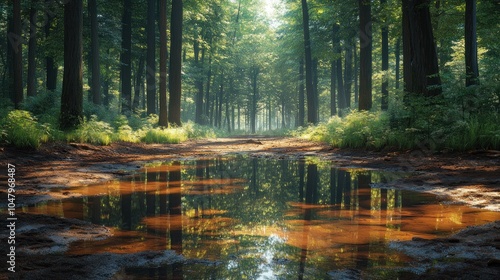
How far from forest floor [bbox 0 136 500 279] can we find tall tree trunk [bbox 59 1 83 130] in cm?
203

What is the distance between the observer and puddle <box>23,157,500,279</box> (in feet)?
9.18

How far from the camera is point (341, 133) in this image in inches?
576

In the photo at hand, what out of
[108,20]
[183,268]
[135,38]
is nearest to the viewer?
[183,268]

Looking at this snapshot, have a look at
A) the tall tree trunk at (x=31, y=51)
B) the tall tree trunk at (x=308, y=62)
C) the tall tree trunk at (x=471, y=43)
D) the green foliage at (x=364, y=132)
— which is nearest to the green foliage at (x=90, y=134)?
the green foliage at (x=364, y=132)

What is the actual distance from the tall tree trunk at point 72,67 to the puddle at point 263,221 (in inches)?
290

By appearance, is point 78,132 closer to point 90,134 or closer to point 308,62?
point 90,134

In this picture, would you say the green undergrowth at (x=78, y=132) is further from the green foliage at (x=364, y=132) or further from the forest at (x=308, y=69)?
the green foliage at (x=364, y=132)

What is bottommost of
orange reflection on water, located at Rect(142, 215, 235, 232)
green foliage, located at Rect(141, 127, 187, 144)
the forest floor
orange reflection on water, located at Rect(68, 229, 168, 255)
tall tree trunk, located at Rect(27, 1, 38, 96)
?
orange reflection on water, located at Rect(68, 229, 168, 255)

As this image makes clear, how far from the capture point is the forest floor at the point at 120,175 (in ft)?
8.71

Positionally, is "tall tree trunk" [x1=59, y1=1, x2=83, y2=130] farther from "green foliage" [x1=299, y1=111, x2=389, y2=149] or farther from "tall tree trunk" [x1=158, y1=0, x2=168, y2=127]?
"green foliage" [x1=299, y1=111, x2=389, y2=149]

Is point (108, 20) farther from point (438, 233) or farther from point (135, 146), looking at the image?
point (438, 233)

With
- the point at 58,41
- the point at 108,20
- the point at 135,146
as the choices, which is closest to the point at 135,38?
the point at 108,20

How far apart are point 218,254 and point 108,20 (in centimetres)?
2444

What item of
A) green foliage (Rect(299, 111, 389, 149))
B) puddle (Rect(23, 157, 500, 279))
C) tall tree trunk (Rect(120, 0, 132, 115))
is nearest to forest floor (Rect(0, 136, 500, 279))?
puddle (Rect(23, 157, 500, 279))
